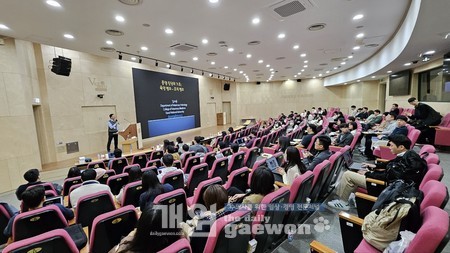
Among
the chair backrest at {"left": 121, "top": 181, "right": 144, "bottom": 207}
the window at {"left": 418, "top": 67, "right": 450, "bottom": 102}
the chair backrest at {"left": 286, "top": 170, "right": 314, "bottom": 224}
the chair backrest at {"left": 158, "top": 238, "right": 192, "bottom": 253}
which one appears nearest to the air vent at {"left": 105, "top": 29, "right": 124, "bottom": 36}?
the chair backrest at {"left": 121, "top": 181, "right": 144, "bottom": 207}

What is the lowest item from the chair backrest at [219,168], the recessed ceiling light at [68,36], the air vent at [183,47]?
the chair backrest at [219,168]

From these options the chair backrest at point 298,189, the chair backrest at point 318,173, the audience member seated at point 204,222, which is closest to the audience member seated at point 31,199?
the audience member seated at point 204,222

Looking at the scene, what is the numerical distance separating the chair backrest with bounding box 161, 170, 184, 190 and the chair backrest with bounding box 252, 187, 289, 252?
1.68 m

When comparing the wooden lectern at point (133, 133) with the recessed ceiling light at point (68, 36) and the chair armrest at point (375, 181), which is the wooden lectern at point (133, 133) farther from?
the chair armrest at point (375, 181)

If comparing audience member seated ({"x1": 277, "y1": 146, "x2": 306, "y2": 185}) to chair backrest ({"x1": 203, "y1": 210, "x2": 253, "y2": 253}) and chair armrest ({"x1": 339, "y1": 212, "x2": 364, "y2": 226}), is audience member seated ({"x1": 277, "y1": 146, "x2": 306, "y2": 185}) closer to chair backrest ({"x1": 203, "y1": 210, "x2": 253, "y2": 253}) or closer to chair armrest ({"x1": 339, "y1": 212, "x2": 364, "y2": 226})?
chair armrest ({"x1": 339, "y1": 212, "x2": 364, "y2": 226})

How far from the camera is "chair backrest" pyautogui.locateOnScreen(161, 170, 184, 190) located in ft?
10.1

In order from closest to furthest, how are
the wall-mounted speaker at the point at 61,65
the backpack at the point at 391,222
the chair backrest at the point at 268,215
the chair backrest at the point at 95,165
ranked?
the backpack at the point at 391,222
the chair backrest at the point at 268,215
the chair backrest at the point at 95,165
the wall-mounted speaker at the point at 61,65

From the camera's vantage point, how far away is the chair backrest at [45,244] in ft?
Result: 4.15

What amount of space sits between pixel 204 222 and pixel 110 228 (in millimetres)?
820

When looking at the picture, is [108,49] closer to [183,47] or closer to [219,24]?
[183,47]

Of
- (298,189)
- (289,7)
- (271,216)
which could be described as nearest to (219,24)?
(289,7)

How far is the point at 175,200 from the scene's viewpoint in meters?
2.11

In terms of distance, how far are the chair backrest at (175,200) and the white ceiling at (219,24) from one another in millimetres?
3655

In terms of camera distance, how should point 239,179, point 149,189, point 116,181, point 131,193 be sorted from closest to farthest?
point 149,189 < point 131,193 < point 239,179 < point 116,181
